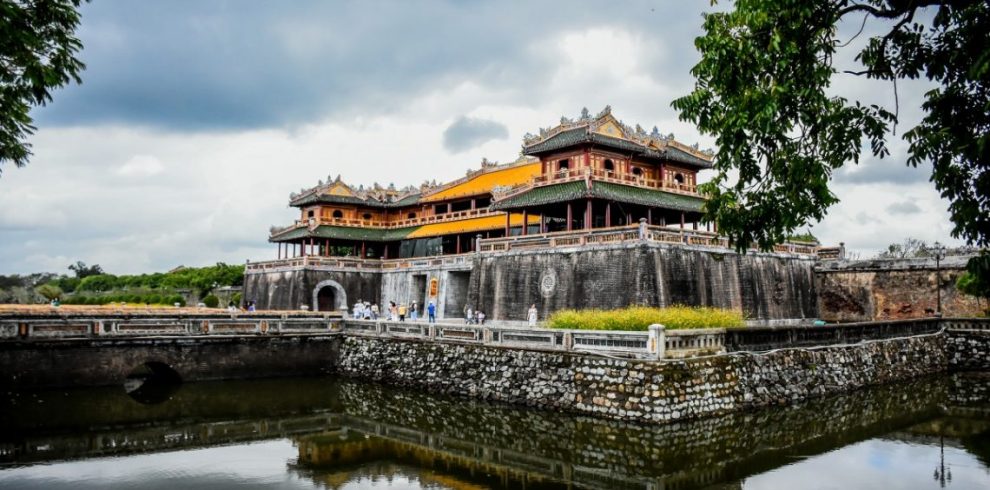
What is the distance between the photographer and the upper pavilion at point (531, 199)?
31422mm

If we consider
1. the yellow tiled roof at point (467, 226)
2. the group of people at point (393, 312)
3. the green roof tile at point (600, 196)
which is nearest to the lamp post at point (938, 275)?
the green roof tile at point (600, 196)

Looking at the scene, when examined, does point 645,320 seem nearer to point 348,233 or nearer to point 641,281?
point 641,281

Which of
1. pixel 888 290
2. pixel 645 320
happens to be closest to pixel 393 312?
pixel 645 320

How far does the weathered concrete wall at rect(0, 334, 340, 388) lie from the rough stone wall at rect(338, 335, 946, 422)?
204 cm

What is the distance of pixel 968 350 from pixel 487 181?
2603 centimetres

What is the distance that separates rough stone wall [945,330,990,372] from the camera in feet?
86.2

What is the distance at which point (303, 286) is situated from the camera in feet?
134

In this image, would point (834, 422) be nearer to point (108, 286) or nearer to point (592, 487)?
point (592, 487)

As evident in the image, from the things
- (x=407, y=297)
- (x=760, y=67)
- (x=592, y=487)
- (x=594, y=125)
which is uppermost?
(x=594, y=125)

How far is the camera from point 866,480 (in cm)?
1299

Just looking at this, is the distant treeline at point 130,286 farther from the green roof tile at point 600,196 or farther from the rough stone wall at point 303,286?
the green roof tile at point 600,196

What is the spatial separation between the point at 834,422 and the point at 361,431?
11596mm

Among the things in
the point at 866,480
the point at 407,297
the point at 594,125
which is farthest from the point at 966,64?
the point at 407,297

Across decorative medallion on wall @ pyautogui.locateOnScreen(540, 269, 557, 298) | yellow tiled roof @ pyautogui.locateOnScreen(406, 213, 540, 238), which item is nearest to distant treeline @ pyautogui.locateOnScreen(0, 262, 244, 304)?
yellow tiled roof @ pyautogui.locateOnScreen(406, 213, 540, 238)
